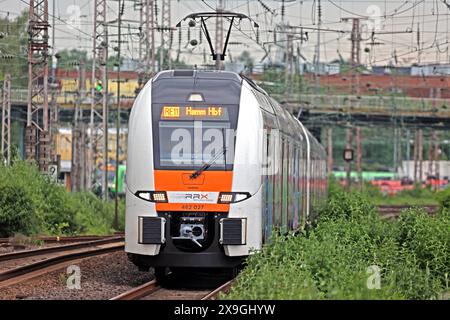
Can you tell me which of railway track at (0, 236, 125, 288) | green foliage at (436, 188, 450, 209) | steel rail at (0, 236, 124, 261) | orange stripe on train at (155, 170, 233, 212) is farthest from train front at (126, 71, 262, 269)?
green foliage at (436, 188, 450, 209)

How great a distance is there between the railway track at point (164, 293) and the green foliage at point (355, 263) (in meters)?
0.52

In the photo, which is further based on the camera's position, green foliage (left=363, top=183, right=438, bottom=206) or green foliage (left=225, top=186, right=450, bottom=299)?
green foliage (left=363, top=183, right=438, bottom=206)

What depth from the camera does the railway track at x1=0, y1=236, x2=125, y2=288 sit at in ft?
62.5

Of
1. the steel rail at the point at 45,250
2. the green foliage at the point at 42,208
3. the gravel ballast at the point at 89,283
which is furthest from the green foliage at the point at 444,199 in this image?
the gravel ballast at the point at 89,283

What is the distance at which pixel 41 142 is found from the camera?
3716 cm

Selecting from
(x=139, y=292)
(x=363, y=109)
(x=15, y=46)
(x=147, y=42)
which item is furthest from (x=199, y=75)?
(x=363, y=109)

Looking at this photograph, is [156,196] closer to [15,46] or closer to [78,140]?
[15,46]

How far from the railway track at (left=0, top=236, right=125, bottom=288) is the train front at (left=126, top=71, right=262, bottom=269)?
2.51m

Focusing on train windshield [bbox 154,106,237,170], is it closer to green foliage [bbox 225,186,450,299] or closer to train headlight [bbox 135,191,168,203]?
train headlight [bbox 135,191,168,203]

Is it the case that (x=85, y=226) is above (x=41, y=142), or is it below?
below

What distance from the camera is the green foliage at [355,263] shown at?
12981 millimetres
